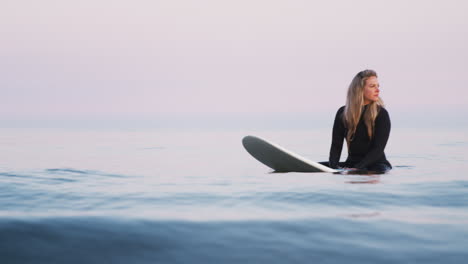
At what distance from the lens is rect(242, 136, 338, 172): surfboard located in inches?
218

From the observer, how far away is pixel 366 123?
18.4ft

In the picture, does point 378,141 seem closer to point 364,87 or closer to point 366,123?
point 366,123

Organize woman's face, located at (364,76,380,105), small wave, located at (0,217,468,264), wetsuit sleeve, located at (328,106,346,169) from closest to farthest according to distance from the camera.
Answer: small wave, located at (0,217,468,264) → woman's face, located at (364,76,380,105) → wetsuit sleeve, located at (328,106,346,169)


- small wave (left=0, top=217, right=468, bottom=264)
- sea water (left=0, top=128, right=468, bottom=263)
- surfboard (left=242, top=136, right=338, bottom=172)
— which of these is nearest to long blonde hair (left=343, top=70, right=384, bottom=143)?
surfboard (left=242, top=136, right=338, bottom=172)

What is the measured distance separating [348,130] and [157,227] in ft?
12.2

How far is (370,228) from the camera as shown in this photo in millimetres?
2600

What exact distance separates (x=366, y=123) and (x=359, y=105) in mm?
222

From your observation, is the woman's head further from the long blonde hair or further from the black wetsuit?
the black wetsuit

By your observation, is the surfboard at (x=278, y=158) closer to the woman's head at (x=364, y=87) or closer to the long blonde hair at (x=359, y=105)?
the long blonde hair at (x=359, y=105)

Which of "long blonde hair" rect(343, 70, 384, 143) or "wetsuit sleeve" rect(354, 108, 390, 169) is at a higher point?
"long blonde hair" rect(343, 70, 384, 143)

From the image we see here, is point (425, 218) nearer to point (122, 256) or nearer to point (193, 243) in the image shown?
point (193, 243)

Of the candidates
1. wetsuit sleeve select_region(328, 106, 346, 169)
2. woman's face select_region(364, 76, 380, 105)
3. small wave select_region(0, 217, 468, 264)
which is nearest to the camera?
small wave select_region(0, 217, 468, 264)

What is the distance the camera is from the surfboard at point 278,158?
18.1 ft

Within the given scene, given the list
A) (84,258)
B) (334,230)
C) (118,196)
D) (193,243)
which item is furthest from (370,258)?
(118,196)
